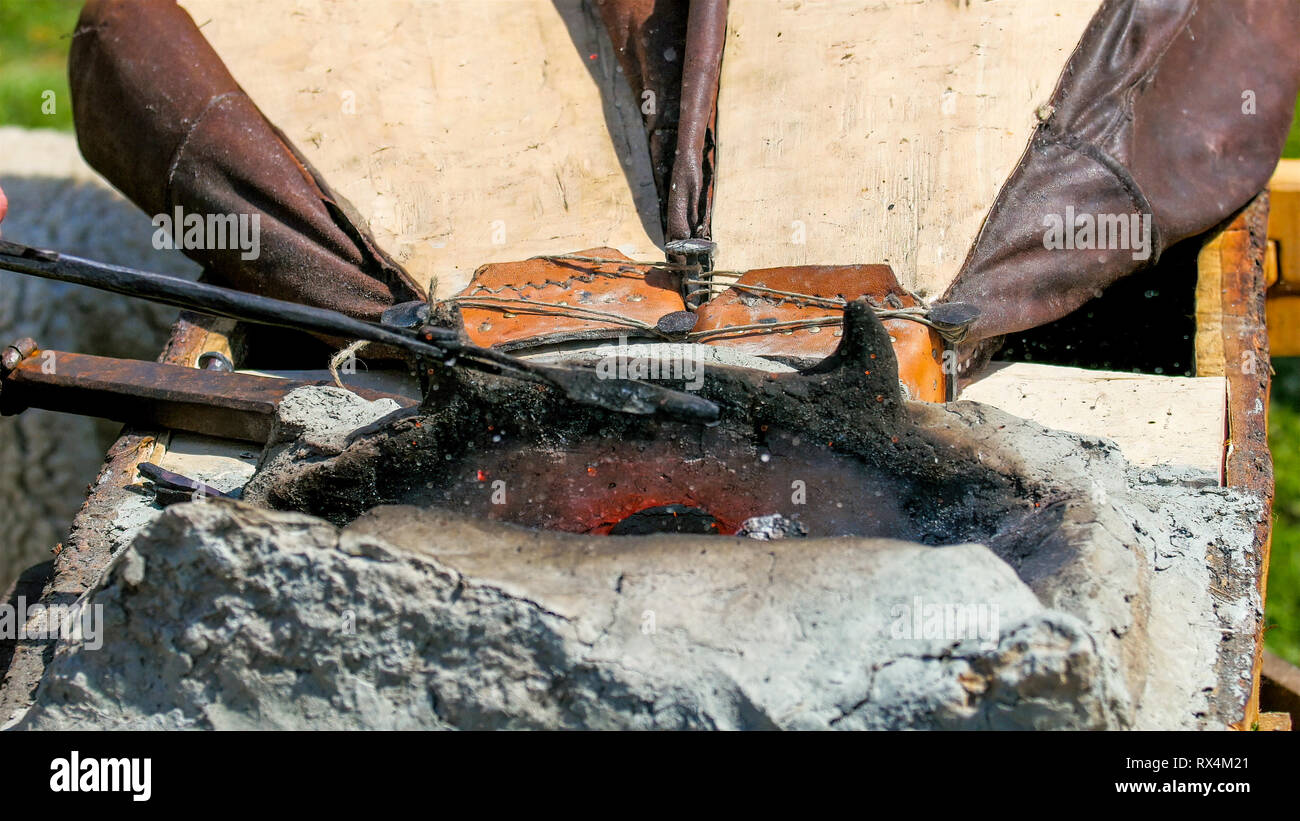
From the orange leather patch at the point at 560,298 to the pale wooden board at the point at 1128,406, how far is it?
719 millimetres

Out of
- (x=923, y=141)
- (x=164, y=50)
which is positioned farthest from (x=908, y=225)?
(x=164, y=50)

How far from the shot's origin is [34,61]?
21.7 feet

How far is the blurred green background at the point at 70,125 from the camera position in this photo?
4262 mm

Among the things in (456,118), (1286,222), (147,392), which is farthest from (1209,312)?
(147,392)

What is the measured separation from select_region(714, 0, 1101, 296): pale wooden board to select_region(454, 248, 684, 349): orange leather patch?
0.20m

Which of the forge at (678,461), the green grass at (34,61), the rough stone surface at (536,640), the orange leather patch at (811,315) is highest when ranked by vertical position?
the green grass at (34,61)

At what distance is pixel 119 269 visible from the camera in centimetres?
193

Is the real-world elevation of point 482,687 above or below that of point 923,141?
below

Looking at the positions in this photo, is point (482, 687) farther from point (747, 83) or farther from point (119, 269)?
point (747, 83)

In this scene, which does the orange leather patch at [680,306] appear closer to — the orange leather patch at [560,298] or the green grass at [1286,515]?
the orange leather patch at [560,298]

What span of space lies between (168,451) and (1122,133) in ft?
7.24

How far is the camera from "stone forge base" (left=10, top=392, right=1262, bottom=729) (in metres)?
1.55

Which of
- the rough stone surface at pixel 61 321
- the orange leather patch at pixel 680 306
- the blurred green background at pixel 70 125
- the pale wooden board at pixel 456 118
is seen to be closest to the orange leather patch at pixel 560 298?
the orange leather patch at pixel 680 306

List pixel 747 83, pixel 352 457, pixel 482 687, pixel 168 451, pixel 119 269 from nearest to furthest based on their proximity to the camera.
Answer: pixel 482 687
pixel 119 269
pixel 352 457
pixel 168 451
pixel 747 83
